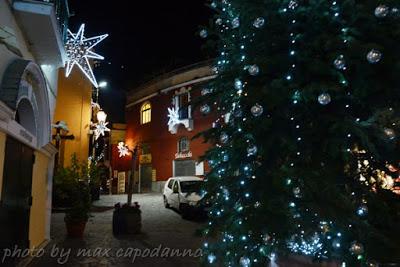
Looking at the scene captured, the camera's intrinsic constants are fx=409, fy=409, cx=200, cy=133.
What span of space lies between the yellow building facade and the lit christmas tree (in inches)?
713

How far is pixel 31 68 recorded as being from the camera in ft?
23.4

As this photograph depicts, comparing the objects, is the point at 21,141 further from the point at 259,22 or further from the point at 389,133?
the point at 389,133

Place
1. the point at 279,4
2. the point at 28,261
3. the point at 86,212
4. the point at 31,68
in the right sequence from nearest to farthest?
the point at 279,4 < the point at 31,68 < the point at 28,261 < the point at 86,212

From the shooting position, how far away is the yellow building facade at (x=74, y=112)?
21250mm

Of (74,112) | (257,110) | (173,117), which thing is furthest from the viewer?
(173,117)

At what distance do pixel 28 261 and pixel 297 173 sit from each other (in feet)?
21.5

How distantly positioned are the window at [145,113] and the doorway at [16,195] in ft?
87.5

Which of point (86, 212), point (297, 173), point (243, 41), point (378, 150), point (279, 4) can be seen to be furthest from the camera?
point (86, 212)

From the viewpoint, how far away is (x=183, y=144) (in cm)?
3130

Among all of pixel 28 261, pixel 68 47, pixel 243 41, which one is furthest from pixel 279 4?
pixel 68 47

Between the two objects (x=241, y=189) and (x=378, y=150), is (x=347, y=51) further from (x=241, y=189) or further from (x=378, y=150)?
(x=241, y=189)

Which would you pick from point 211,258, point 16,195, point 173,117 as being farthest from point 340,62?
point 173,117

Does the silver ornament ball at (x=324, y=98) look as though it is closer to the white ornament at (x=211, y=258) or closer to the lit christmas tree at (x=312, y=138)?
the lit christmas tree at (x=312, y=138)

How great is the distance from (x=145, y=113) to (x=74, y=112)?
14264 mm
